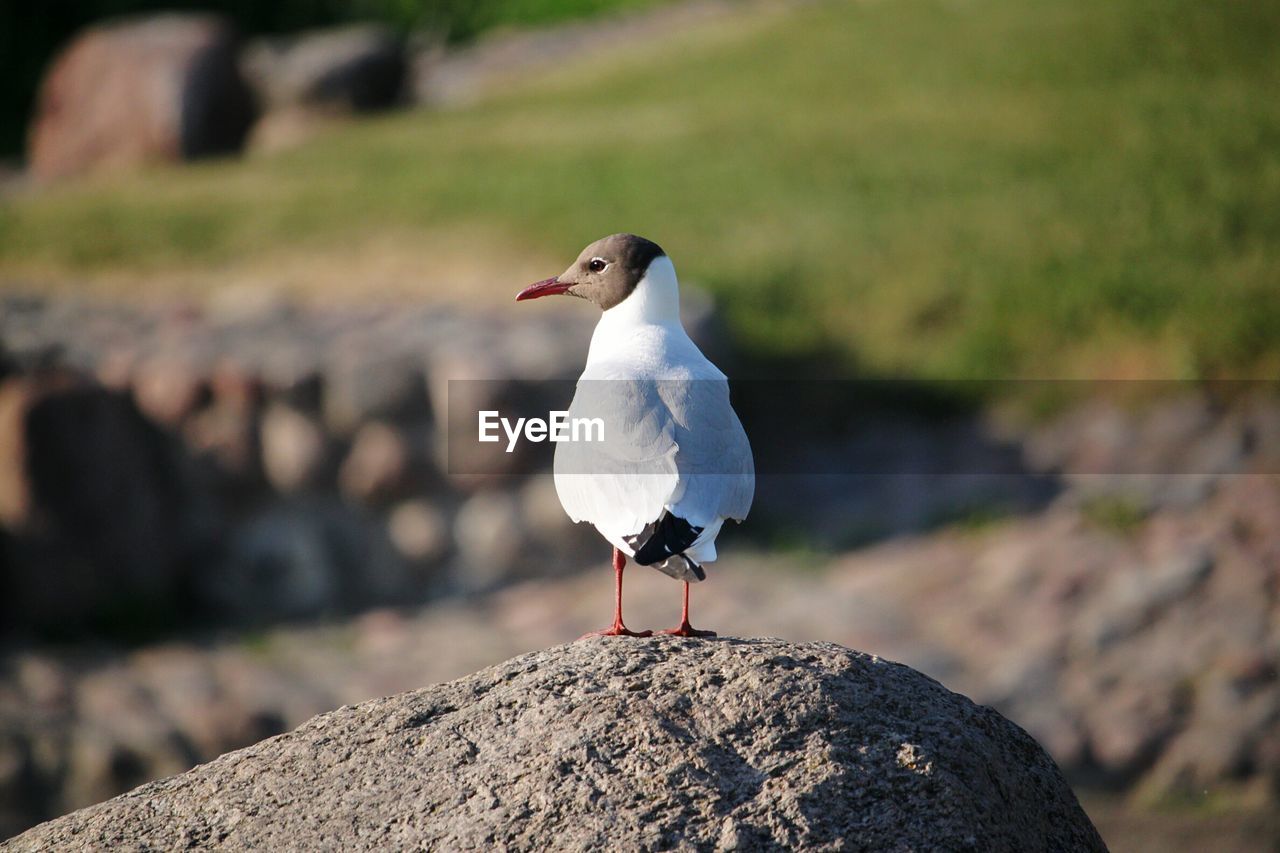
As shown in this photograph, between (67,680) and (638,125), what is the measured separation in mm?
6446

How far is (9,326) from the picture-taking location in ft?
24.0

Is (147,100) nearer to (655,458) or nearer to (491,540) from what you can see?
(491,540)

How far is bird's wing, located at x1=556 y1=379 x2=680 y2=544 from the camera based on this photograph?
247 cm

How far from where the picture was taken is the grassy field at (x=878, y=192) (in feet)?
24.3

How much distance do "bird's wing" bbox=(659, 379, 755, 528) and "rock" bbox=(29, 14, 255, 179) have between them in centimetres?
1040

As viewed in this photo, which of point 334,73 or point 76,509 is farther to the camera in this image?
point 334,73

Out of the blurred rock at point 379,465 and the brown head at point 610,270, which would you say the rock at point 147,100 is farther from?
the brown head at point 610,270

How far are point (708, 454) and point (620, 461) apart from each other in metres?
0.16

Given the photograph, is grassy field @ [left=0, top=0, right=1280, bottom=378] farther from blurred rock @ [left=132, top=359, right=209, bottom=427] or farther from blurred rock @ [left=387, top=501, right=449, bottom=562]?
blurred rock @ [left=132, top=359, right=209, bottom=427]

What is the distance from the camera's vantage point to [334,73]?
41.5 feet

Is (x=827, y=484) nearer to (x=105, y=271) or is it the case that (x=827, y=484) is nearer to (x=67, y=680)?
(x=67, y=680)

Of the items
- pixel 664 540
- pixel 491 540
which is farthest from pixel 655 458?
pixel 491 540

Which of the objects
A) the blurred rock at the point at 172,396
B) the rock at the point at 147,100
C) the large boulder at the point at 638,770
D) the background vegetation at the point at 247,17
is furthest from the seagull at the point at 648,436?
the background vegetation at the point at 247,17

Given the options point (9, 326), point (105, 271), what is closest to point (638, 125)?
point (105, 271)
